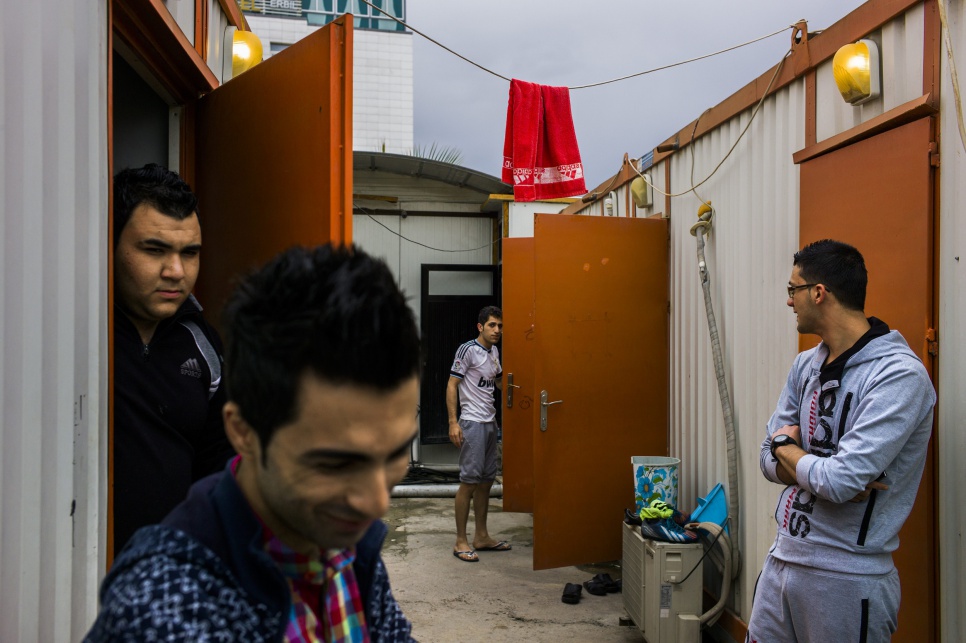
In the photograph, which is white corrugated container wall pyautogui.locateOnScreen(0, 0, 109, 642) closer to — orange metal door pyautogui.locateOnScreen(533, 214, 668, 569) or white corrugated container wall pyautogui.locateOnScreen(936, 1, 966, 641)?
white corrugated container wall pyautogui.locateOnScreen(936, 1, 966, 641)

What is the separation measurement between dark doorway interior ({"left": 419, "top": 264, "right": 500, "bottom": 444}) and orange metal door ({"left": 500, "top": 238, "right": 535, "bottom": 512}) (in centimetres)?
214

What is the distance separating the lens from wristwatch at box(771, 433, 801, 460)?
271 cm

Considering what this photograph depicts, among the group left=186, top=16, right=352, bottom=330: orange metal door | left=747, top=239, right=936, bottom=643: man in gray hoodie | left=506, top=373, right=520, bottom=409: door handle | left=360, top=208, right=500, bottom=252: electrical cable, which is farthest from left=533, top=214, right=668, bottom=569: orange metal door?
left=360, top=208, right=500, bottom=252: electrical cable

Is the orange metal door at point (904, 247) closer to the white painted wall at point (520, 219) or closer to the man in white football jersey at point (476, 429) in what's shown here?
the man in white football jersey at point (476, 429)

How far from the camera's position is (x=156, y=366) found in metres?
2.00

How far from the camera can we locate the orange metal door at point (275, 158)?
2248mm

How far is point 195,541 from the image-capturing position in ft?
2.90

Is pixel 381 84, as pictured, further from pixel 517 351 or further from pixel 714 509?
pixel 714 509

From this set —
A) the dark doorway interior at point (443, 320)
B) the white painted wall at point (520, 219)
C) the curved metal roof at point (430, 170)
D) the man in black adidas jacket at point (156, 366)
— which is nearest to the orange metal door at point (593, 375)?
the man in black adidas jacket at point (156, 366)

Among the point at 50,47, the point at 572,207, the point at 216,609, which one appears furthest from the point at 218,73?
the point at 572,207

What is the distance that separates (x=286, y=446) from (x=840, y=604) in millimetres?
2265

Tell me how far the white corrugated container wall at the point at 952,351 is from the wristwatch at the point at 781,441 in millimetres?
511

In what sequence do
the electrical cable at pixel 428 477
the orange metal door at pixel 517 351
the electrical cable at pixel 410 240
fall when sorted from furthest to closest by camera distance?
the electrical cable at pixel 410 240
the electrical cable at pixel 428 477
the orange metal door at pixel 517 351

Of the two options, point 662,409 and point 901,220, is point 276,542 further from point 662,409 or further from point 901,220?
point 662,409
